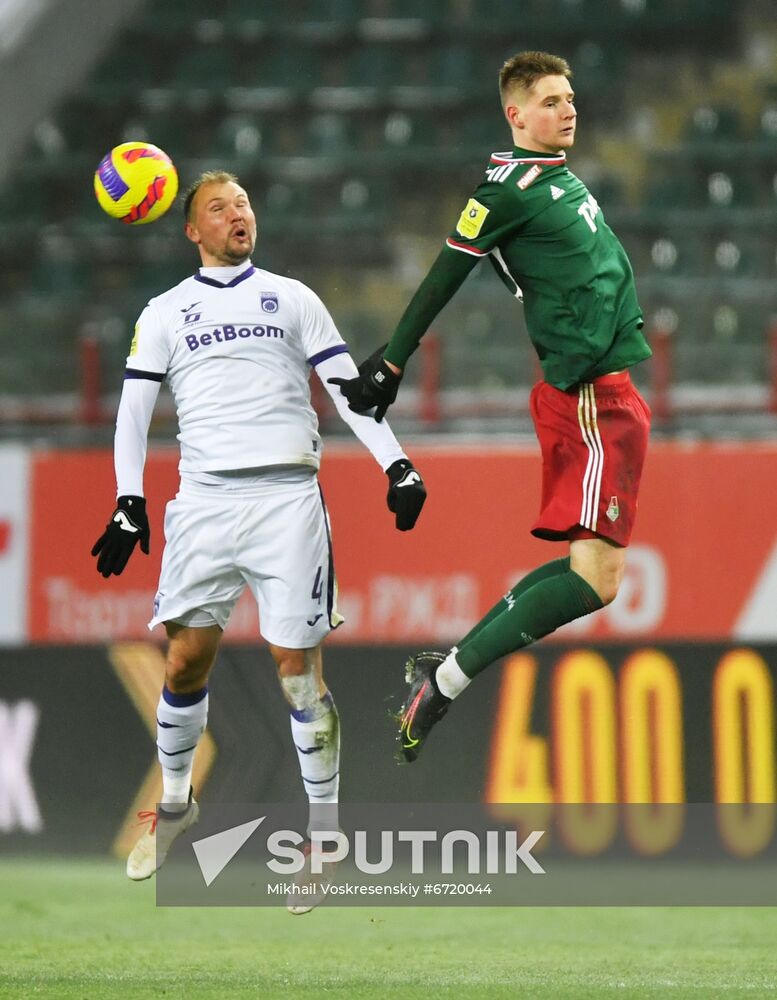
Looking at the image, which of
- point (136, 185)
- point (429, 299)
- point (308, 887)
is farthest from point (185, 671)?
point (136, 185)

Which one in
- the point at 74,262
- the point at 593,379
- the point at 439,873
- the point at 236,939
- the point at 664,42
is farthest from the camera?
the point at 664,42

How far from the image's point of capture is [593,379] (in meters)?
5.06

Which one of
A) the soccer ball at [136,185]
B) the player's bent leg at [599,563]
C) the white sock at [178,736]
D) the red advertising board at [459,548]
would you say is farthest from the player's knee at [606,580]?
the red advertising board at [459,548]

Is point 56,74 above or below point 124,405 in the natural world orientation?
above

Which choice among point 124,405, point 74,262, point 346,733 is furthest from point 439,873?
point 74,262

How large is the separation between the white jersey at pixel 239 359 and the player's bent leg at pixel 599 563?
898 mm

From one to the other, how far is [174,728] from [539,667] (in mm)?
2601

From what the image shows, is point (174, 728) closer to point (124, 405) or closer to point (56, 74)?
point (124, 405)

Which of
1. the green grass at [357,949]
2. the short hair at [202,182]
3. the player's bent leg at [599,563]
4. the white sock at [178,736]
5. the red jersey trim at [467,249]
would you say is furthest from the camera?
the white sock at [178,736]

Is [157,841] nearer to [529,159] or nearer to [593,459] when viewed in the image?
[593,459]

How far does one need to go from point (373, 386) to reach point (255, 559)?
2.23 feet

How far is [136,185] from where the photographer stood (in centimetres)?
541

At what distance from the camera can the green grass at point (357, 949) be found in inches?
191

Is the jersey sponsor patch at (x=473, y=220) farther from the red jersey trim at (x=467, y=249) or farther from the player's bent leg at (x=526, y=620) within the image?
the player's bent leg at (x=526, y=620)
